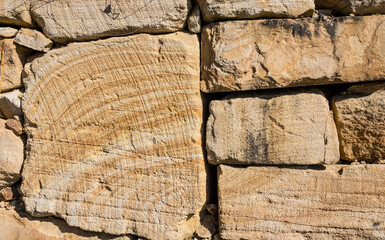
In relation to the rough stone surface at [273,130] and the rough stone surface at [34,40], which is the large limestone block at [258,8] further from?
the rough stone surface at [34,40]

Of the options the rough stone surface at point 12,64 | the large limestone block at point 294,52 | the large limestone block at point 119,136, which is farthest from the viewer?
the rough stone surface at point 12,64

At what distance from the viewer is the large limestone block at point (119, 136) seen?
187 cm

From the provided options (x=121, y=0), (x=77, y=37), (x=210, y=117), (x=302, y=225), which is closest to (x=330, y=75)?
(x=210, y=117)

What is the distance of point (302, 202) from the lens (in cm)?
179

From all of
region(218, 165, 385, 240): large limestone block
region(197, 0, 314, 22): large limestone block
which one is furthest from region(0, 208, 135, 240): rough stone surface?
region(197, 0, 314, 22): large limestone block

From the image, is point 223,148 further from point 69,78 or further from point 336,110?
point 69,78

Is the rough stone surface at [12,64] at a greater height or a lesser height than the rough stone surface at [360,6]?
lesser

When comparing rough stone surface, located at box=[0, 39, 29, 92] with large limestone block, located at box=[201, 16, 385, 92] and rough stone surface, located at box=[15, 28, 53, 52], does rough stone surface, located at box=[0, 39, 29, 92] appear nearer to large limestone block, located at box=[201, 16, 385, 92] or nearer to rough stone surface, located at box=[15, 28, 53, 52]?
rough stone surface, located at box=[15, 28, 53, 52]

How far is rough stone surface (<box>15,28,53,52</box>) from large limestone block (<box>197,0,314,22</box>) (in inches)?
44.0

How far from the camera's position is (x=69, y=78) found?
198 centimetres

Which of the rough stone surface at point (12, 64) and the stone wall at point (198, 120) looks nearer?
the stone wall at point (198, 120)

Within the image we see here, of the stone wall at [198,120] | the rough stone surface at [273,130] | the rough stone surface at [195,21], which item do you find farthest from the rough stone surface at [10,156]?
the rough stone surface at [195,21]

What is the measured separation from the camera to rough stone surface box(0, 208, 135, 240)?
6.54 feet

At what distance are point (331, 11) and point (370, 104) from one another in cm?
65
